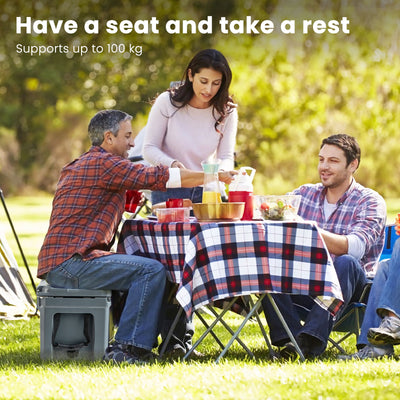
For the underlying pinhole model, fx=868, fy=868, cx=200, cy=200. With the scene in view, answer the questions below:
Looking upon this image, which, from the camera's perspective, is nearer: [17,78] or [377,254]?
[377,254]

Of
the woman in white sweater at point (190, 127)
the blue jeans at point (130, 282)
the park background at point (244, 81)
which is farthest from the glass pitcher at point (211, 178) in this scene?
the park background at point (244, 81)

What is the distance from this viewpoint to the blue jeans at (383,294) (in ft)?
11.3

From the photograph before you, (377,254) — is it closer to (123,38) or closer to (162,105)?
(162,105)

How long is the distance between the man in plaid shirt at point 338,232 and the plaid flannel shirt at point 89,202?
2.47 feet

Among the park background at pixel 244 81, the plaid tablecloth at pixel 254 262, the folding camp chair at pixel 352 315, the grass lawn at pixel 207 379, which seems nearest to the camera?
the grass lawn at pixel 207 379

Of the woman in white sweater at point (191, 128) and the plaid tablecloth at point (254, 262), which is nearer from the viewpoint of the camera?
the plaid tablecloth at point (254, 262)

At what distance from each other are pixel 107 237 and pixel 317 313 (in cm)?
95

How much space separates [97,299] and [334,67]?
14303mm

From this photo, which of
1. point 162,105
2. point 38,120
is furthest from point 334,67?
point 162,105

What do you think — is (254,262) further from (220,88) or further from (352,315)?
(220,88)

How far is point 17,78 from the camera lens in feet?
65.1

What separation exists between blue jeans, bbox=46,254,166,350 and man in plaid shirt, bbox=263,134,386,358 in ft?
1.69

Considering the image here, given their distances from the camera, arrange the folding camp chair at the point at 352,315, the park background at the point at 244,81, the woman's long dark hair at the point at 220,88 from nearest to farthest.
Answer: the folding camp chair at the point at 352,315 → the woman's long dark hair at the point at 220,88 → the park background at the point at 244,81

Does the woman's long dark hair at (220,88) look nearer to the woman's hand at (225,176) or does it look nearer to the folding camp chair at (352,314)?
the woman's hand at (225,176)
